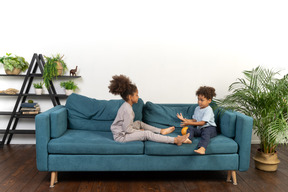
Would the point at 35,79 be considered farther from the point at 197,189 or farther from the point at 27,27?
the point at 197,189

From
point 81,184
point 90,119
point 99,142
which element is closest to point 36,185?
point 81,184

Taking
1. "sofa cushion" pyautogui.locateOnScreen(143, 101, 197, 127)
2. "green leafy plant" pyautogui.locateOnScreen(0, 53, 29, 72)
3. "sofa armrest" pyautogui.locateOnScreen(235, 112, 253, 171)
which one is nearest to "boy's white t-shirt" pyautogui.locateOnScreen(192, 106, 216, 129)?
"sofa cushion" pyautogui.locateOnScreen(143, 101, 197, 127)

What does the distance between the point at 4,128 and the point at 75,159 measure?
203cm

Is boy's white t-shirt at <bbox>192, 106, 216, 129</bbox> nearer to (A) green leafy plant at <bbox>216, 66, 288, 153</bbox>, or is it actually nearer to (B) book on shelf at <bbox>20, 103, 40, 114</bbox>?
(A) green leafy plant at <bbox>216, 66, 288, 153</bbox>

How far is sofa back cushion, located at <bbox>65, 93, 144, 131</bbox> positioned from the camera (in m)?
3.24

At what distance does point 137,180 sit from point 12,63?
2360mm

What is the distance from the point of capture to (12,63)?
377 centimetres

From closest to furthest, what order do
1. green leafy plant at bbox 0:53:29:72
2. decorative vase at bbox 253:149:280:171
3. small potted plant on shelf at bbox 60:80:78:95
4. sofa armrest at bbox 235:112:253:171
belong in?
sofa armrest at bbox 235:112:253:171 < decorative vase at bbox 253:149:280:171 < green leafy plant at bbox 0:53:29:72 < small potted plant on shelf at bbox 60:80:78:95

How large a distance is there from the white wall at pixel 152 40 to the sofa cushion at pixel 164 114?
28.9 inches

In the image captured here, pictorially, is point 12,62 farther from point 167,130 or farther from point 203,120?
point 203,120

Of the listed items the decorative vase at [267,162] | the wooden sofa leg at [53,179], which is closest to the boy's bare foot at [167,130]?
the decorative vase at [267,162]

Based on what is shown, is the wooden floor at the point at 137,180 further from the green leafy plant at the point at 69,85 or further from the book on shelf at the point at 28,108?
the green leafy plant at the point at 69,85

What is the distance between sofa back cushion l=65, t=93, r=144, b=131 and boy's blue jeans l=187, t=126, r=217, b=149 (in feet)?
2.13

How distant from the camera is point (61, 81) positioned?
4.08m
